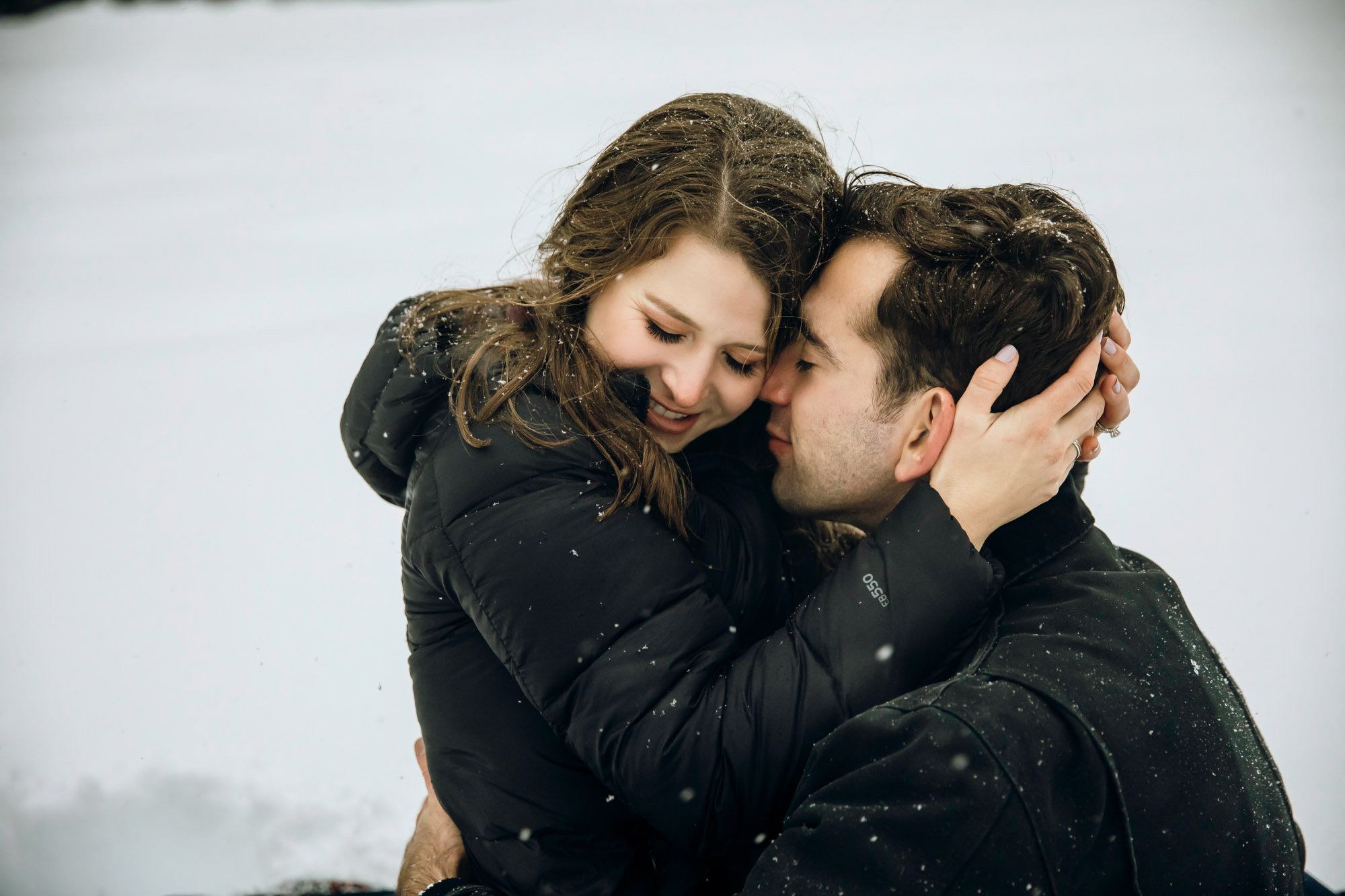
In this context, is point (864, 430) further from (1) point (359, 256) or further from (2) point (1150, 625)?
(1) point (359, 256)

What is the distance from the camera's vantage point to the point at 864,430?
1823 millimetres

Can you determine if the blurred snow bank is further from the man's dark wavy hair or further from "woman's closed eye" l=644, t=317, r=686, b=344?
the man's dark wavy hair

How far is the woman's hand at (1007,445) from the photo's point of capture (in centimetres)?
152

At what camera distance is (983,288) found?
165cm

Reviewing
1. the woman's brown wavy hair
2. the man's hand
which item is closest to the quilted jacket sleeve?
the woman's brown wavy hair

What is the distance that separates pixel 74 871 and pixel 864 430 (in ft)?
12.0

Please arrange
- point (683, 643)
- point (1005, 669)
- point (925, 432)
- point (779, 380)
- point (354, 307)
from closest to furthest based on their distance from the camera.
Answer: point (1005, 669)
point (683, 643)
point (925, 432)
point (779, 380)
point (354, 307)

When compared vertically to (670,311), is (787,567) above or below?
below

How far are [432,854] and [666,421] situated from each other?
1.12 m

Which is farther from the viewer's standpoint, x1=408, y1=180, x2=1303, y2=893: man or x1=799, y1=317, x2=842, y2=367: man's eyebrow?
x1=799, y1=317, x2=842, y2=367: man's eyebrow

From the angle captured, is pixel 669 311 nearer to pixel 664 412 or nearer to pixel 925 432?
pixel 664 412

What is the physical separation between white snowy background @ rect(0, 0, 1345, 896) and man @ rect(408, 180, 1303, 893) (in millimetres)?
2353

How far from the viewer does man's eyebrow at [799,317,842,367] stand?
182 centimetres

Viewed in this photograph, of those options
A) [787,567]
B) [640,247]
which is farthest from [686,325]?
[787,567]
